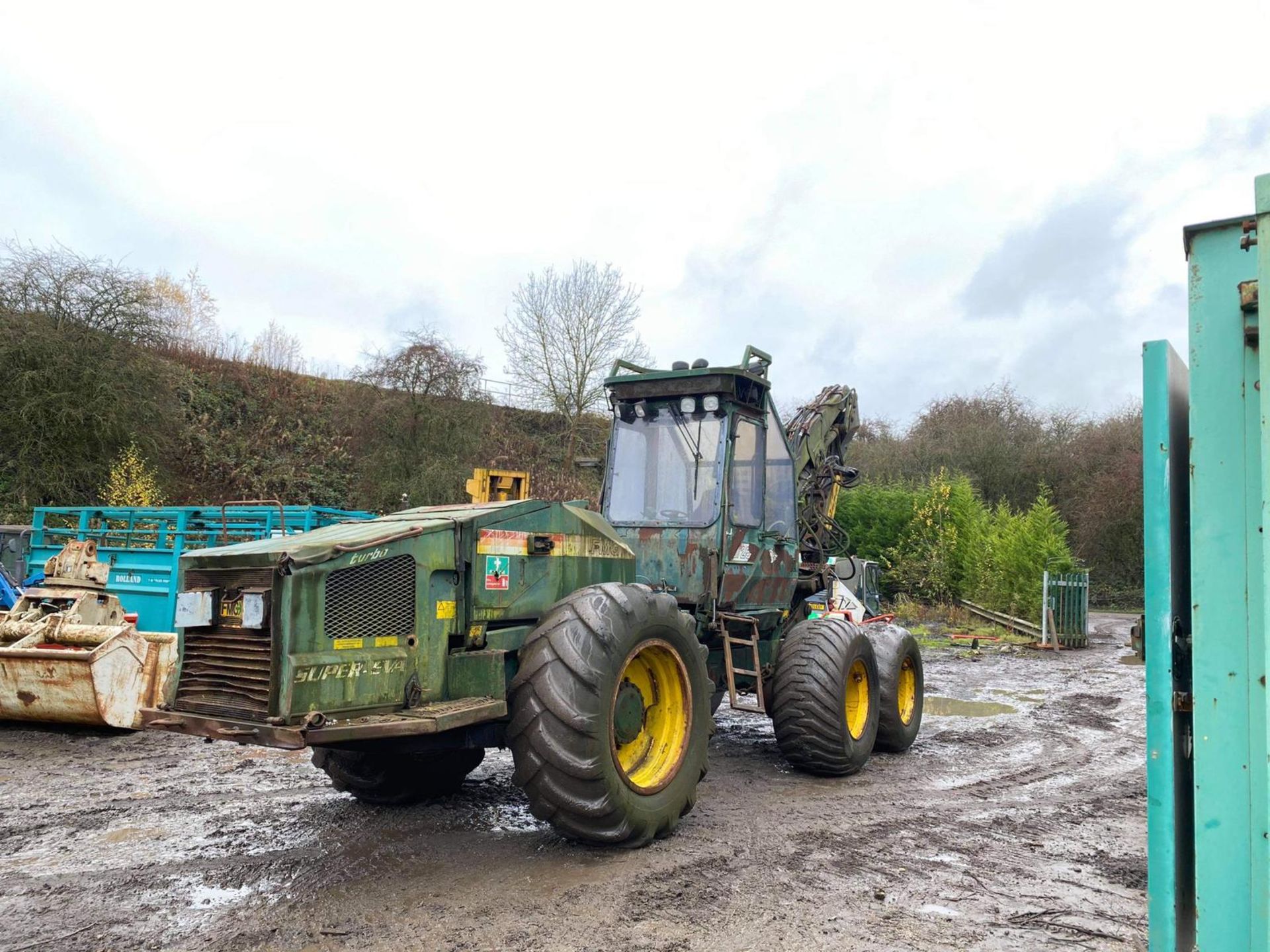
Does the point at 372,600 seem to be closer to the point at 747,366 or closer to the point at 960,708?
the point at 747,366

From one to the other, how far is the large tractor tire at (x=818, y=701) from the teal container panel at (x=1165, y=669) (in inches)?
156

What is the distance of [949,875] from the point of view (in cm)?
445

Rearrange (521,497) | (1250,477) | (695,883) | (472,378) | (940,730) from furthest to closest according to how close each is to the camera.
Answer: (472,378) → (940,730) → (521,497) → (695,883) → (1250,477)

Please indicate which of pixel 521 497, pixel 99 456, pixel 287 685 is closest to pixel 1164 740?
pixel 287 685

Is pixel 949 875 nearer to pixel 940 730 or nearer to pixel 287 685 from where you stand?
pixel 287 685

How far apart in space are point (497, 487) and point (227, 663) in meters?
1.95

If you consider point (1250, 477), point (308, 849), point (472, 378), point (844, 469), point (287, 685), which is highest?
point (472, 378)

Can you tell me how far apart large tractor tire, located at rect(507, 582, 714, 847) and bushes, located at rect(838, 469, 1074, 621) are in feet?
47.8

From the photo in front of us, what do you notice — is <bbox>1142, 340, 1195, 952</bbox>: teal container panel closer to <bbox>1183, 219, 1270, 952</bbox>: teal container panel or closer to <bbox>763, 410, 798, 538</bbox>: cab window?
<bbox>1183, 219, 1270, 952</bbox>: teal container panel

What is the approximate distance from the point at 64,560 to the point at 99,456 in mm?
10100

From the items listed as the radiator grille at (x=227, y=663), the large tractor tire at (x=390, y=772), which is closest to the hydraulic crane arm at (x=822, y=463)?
the large tractor tire at (x=390, y=772)

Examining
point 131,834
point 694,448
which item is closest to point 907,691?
point 694,448

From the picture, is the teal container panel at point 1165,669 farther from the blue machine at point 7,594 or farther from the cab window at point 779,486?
the blue machine at point 7,594

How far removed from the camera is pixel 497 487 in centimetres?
558
